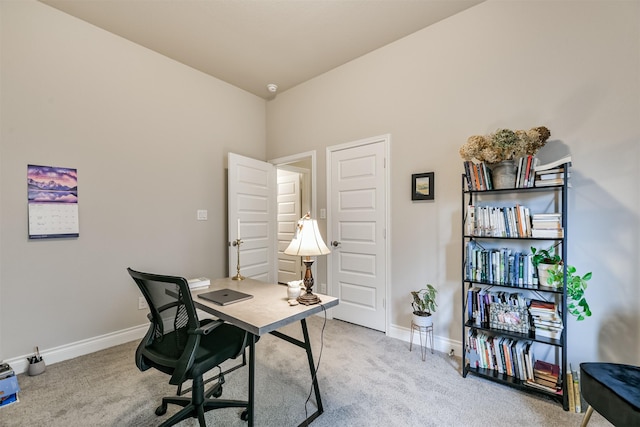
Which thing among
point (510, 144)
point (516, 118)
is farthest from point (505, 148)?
point (516, 118)

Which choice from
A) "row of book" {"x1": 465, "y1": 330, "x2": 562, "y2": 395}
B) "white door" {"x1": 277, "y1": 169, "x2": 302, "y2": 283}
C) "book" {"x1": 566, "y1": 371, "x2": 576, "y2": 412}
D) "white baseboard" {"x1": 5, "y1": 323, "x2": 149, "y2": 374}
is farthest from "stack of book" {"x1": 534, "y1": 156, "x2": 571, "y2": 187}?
"white baseboard" {"x1": 5, "y1": 323, "x2": 149, "y2": 374}

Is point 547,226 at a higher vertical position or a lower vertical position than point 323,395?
higher

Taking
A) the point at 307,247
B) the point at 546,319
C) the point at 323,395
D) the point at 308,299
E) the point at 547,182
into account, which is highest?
the point at 547,182

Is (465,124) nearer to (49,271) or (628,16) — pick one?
(628,16)

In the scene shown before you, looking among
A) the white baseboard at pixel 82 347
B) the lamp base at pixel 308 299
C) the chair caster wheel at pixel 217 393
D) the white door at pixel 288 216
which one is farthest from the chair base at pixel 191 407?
the white door at pixel 288 216

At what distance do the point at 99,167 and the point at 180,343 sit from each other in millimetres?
2076

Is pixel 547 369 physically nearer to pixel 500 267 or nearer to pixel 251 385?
pixel 500 267

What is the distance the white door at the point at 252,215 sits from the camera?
3430mm

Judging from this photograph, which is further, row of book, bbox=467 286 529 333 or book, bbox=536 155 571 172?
row of book, bbox=467 286 529 333

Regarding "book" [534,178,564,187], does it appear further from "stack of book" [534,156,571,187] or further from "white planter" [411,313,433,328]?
"white planter" [411,313,433,328]

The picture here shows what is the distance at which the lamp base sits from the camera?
1680mm

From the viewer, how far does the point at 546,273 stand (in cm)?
189

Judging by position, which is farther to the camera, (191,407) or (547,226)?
(547,226)

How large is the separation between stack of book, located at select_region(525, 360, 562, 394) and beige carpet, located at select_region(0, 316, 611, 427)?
86 millimetres
